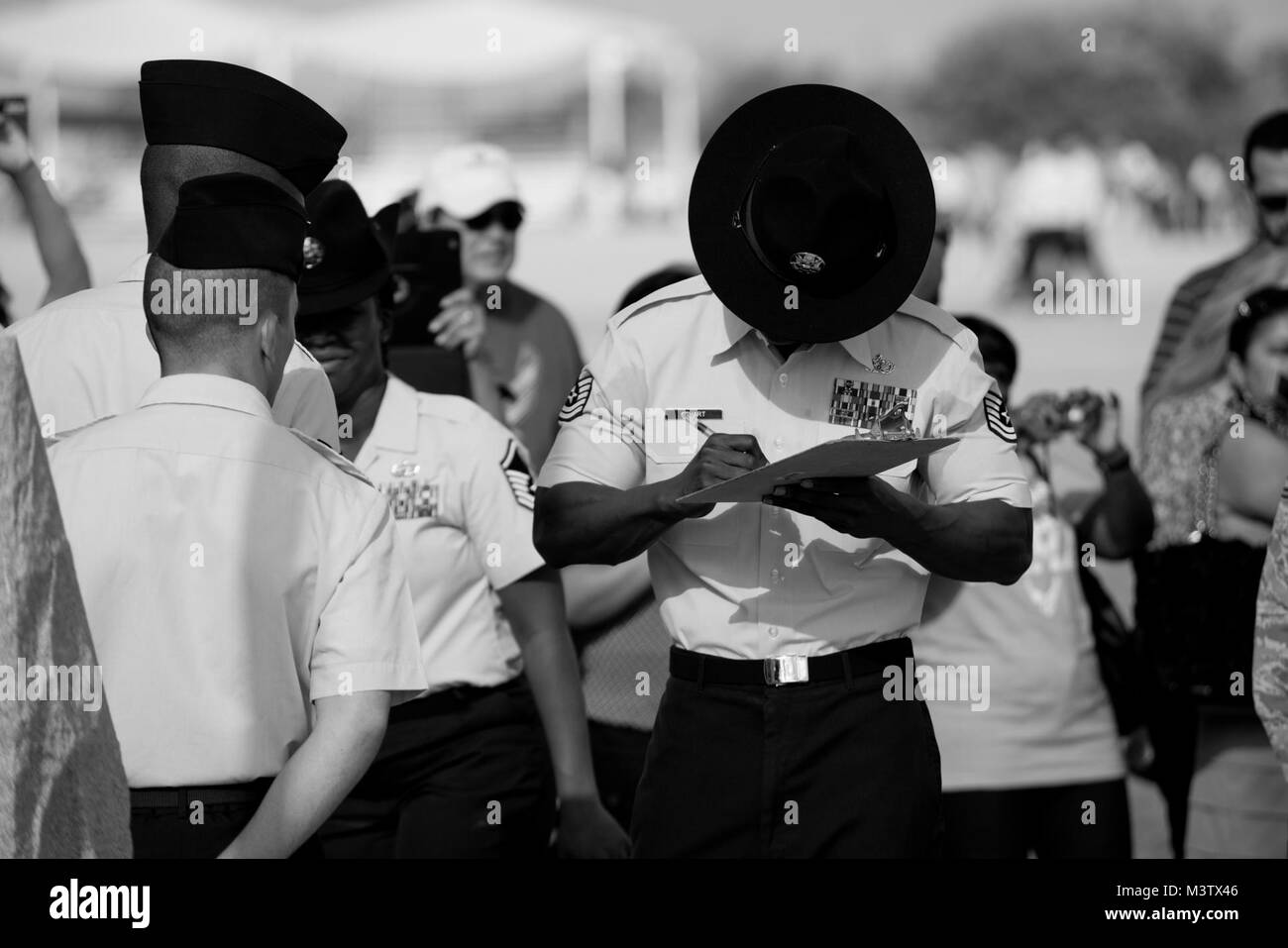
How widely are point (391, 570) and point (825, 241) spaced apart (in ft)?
3.03

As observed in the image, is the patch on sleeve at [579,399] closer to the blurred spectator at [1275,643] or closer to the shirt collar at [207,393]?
the shirt collar at [207,393]

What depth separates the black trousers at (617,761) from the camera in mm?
4660

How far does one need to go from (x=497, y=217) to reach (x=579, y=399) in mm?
2725

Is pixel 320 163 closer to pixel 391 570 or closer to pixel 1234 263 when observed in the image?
pixel 391 570

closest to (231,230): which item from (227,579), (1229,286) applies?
(227,579)

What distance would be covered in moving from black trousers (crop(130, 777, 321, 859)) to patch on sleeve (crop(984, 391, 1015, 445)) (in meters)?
1.44

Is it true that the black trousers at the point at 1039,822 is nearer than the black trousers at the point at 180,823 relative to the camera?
No

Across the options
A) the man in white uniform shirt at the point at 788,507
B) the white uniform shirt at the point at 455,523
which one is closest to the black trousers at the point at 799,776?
the man in white uniform shirt at the point at 788,507

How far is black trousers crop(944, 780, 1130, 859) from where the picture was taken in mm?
4270

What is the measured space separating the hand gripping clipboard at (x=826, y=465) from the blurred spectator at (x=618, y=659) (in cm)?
180

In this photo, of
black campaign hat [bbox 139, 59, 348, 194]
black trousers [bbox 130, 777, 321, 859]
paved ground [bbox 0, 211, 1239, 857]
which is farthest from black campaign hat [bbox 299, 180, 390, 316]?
paved ground [bbox 0, 211, 1239, 857]

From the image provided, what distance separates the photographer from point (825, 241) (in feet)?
9.87

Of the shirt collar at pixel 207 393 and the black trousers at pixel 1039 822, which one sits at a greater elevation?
the shirt collar at pixel 207 393
